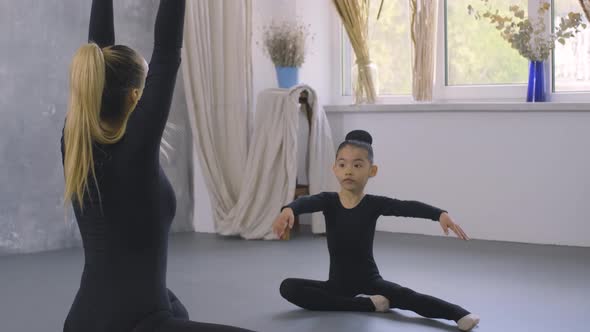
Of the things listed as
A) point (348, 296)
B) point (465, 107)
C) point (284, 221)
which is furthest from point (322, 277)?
point (465, 107)

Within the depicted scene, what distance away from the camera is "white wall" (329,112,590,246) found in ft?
16.0

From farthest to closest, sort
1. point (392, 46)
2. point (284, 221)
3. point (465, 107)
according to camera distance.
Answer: point (392, 46) → point (465, 107) → point (284, 221)

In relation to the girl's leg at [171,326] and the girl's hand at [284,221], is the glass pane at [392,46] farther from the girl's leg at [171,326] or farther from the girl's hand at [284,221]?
the girl's leg at [171,326]

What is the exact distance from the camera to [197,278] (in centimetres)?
416

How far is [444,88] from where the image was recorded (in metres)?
5.64

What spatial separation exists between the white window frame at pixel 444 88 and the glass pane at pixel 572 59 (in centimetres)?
4

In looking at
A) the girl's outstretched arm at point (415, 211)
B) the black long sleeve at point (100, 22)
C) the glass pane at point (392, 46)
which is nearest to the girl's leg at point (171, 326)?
the black long sleeve at point (100, 22)

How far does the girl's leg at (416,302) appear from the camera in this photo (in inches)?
125

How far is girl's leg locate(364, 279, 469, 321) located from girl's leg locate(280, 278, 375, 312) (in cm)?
7

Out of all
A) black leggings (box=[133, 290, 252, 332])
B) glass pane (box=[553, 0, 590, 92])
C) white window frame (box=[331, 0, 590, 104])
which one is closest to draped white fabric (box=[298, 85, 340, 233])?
white window frame (box=[331, 0, 590, 104])

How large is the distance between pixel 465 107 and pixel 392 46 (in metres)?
0.89

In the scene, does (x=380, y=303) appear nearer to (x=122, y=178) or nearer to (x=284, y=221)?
(x=284, y=221)

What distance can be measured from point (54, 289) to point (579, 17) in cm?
327

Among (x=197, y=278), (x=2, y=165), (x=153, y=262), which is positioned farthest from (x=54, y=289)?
(x=153, y=262)
